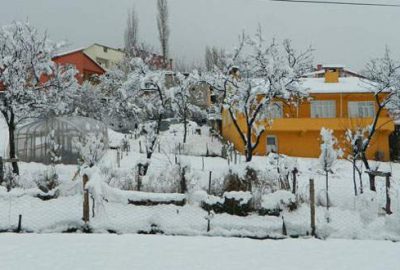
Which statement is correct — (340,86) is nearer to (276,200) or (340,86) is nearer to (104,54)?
(276,200)

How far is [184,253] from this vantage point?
788cm

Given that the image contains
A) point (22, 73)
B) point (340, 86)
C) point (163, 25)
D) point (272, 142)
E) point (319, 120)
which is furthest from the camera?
point (163, 25)

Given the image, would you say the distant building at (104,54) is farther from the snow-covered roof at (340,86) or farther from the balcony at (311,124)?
the balcony at (311,124)

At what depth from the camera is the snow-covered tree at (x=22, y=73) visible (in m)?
18.0

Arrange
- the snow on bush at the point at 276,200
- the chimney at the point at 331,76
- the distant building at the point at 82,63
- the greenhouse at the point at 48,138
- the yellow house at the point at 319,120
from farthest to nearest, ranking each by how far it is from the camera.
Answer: the distant building at the point at 82,63, the chimney at the point at 331,76, the yellow house at the point at 319,120, the greenhouse at the point at 48,138, the snow on bush at the point at 276,200

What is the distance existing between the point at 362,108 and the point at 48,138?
24.0 meters

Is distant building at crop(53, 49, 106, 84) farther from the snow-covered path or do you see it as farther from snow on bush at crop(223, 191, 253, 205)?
the snow-covered path

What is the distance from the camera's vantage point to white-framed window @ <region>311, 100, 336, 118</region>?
112ft

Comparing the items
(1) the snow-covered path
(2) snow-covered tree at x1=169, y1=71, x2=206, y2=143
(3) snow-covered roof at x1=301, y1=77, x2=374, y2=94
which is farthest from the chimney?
(1) the snow-covered path

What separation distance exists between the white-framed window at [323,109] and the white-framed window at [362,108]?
4.58 ft

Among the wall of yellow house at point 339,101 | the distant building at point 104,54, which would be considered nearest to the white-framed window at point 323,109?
the wall of yellow house at point 339,101

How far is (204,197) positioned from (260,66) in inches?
442

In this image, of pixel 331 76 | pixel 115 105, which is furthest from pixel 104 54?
pixel 331 76

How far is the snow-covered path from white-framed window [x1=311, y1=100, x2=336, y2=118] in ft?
86.2
